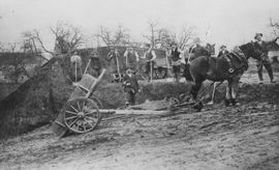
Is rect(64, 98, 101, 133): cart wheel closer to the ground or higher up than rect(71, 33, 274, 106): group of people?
closer to the ground

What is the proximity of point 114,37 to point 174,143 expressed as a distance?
6.91 m

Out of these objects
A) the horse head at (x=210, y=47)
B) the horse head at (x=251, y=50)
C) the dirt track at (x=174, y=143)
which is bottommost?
the dirt track at (x=174, y=143)

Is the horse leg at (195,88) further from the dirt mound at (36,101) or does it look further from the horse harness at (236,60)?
the dirt mound at (36,101)

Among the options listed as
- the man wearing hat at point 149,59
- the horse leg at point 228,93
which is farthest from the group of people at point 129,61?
the horse leg at point 228,93

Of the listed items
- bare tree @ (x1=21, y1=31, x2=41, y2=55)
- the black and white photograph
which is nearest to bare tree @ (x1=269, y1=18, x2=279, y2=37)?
the black and white photograph

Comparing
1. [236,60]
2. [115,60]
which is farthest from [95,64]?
[236,60]

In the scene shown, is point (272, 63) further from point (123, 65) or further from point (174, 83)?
point (123, 65)

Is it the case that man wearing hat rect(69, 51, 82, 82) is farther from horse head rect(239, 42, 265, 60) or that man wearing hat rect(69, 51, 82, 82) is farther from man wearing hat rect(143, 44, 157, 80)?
horse head rect(239, 42, 265, 60)

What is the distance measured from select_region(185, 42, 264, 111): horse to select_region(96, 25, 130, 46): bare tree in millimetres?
2759

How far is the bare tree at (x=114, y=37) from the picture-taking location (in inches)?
430

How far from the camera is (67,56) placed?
11.7 metres

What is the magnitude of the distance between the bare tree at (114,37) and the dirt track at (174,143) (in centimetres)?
303

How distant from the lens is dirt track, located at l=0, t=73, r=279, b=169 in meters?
5.06

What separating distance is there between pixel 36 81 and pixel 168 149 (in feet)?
28.4
